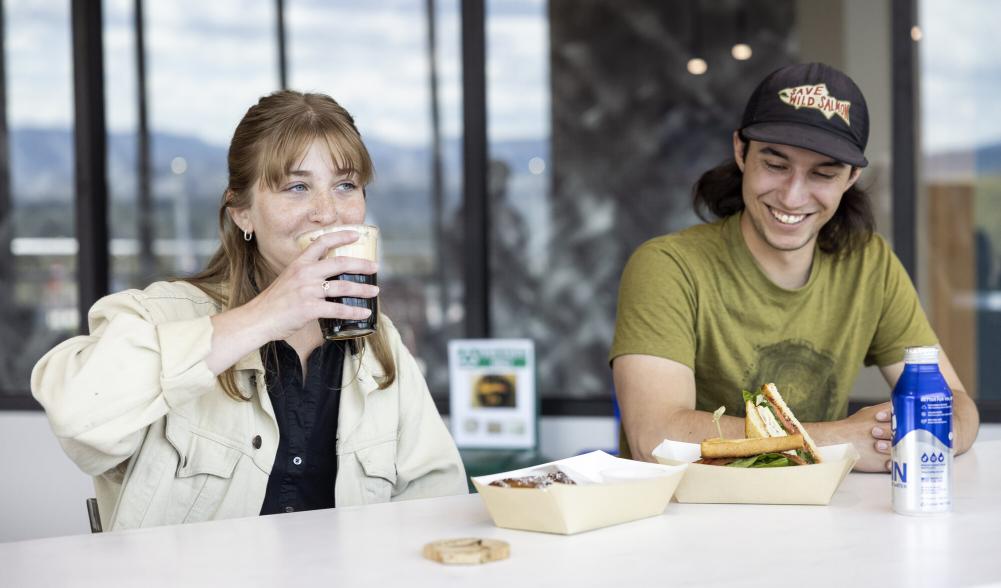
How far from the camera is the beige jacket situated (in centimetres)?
147

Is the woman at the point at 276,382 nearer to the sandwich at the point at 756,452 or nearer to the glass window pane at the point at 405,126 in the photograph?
the sandwich at the point at 756,452

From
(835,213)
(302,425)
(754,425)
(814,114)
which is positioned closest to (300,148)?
(302,425)

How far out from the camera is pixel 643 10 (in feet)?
15.2

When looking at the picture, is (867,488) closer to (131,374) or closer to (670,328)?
(670,328)

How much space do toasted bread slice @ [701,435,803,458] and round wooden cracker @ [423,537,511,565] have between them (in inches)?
15.7

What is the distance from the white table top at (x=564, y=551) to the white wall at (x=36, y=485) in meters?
2.91

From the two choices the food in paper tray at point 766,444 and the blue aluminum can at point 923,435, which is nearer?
the blue aluminum can at point 923,435

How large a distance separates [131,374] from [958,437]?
1.43 meters

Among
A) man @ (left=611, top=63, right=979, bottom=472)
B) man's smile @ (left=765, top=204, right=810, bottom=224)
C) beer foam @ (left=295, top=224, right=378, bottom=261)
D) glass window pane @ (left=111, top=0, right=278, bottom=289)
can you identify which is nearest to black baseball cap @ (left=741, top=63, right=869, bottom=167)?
man @ (left=611, top=63, right=979, bottom=472)

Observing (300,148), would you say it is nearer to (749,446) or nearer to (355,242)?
(355,242)

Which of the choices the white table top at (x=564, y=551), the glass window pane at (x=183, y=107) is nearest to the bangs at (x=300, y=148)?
the white table top at (x=564, y=551)

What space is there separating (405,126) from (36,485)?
2336 millimetres

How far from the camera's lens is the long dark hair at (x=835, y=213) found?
2.36 m

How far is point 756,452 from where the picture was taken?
4.81ft
